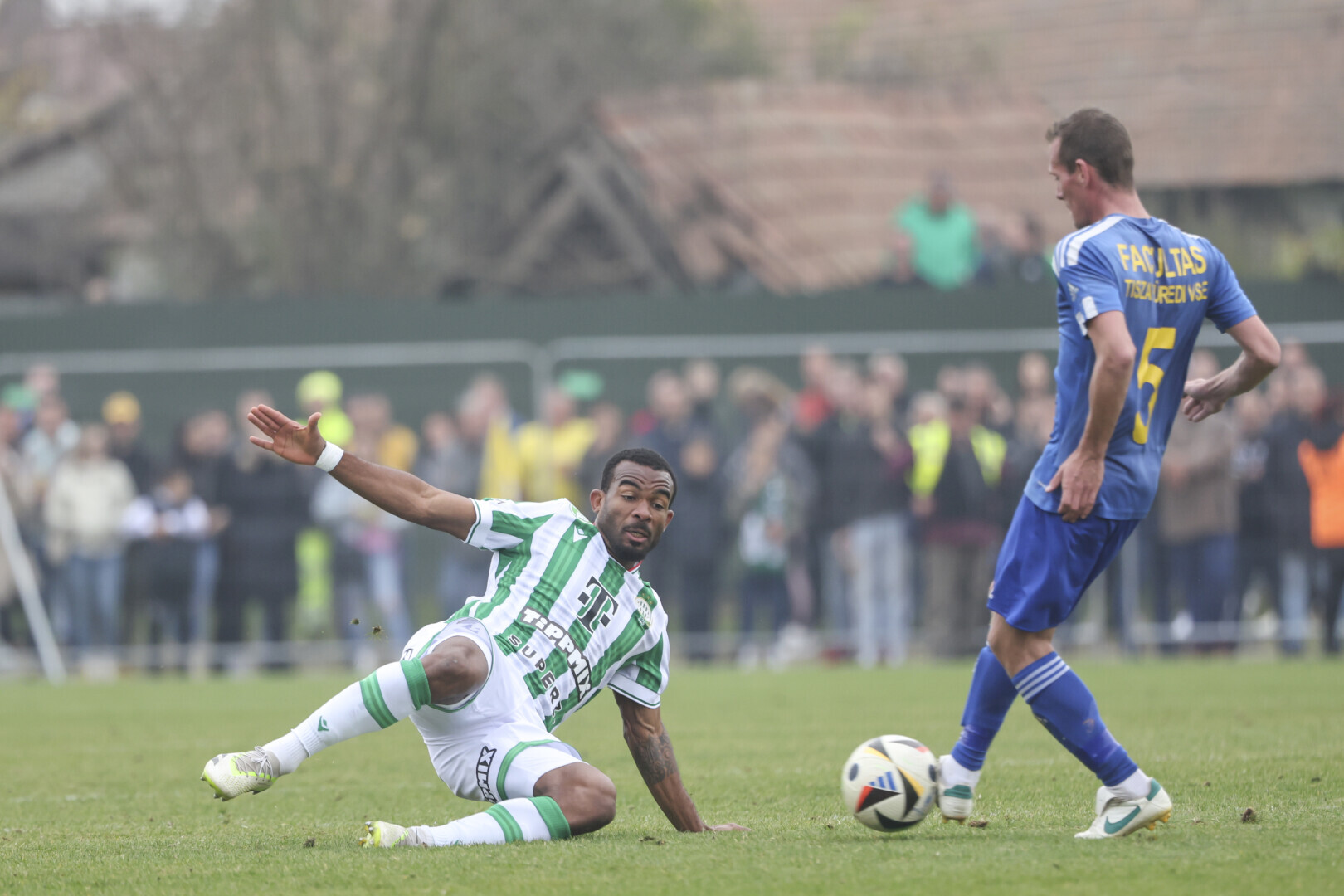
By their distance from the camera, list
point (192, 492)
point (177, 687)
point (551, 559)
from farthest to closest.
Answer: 1. point (192, 492)
2. point (177, 687)
3. point (551, 559)

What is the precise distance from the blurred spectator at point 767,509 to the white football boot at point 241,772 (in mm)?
9857

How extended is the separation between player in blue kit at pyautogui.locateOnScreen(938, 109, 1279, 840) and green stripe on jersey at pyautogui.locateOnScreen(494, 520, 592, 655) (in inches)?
54.6

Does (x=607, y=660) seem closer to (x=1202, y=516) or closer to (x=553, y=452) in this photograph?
(x=553, y=452)

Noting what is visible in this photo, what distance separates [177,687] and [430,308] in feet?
20.6

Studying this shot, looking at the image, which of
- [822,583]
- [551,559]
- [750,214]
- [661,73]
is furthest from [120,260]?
[551,559]

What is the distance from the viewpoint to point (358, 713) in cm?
516

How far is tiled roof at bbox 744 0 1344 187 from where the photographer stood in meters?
22.8

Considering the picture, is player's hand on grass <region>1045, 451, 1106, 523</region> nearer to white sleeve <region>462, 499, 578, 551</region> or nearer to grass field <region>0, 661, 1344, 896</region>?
grass field <region>0, 661, 1344, 896</region>

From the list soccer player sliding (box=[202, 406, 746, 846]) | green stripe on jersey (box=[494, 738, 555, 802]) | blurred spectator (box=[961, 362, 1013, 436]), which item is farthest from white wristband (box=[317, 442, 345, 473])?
blurred spectator (box=[961, 362, 1013, 436])

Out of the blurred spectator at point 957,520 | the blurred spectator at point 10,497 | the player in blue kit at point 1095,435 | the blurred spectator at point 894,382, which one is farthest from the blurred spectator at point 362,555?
the player in blue kit at point 1095,435

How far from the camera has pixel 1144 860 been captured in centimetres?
479

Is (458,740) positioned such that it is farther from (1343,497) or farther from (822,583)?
(1343,497)

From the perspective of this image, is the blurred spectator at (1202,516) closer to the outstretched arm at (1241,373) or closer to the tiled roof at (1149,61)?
the outstretched arm at (1241,373)

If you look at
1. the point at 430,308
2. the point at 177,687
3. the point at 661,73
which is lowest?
the point at 177,687
